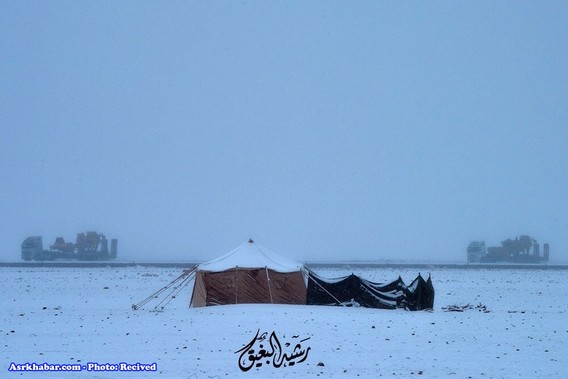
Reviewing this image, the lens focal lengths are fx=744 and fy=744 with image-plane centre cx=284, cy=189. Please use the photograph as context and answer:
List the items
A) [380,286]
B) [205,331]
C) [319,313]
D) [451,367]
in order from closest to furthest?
[451,367], [205,331], [319,313], [380,286]

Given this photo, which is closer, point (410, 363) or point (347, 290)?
point (410, 363)

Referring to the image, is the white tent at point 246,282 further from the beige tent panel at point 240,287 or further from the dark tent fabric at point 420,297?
the dark tent fabric at point 420,297

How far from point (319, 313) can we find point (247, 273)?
506 centimetres

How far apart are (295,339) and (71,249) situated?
10778cm

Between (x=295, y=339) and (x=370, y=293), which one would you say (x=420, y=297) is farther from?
(x=295, y=339)

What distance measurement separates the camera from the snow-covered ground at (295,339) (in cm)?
1541

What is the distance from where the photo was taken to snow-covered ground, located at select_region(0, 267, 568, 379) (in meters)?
15.4

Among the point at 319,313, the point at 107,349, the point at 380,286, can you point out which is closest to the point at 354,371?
the point at 107,349

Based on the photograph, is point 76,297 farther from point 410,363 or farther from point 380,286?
point 410,363

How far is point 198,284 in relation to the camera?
3019 cm

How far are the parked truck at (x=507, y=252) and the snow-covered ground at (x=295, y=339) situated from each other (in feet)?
330
